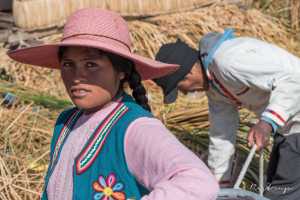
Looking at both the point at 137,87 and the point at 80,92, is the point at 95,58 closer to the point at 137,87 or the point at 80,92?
the point at 80,92

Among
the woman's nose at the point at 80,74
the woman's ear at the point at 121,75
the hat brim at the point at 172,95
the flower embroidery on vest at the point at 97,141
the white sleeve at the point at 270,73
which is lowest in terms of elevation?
the hat brim at the point at 172,95

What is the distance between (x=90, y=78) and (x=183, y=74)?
1.53 m

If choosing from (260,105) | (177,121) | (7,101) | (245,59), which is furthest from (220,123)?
(7,101)

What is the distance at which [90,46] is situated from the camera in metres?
2.04

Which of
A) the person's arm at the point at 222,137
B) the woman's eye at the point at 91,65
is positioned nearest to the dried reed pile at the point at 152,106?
the person's arm at the point at 222,137

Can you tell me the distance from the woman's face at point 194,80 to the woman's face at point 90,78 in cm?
151

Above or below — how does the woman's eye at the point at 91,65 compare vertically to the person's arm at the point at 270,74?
above

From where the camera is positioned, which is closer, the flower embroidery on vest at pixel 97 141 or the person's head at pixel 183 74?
the flower embroidery on vest at pixel 97 141

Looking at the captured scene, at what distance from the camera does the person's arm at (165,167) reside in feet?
5.79

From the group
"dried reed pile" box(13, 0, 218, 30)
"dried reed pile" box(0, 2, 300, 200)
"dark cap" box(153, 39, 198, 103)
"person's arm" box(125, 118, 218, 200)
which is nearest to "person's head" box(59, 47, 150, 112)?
"person's arm" box(125, 118, 218, 200)

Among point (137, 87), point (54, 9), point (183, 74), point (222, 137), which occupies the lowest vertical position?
point (54, 9)

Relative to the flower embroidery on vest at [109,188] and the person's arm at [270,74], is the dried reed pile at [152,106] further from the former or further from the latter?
the flower embroidery on vest at [109,188]

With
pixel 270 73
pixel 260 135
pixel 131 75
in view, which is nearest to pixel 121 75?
pixel 131 75

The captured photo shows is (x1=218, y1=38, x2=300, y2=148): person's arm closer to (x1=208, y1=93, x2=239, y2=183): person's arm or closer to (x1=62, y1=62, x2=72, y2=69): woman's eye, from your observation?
(x1=208, y1=93, x2=239, y2=183): person's arm
